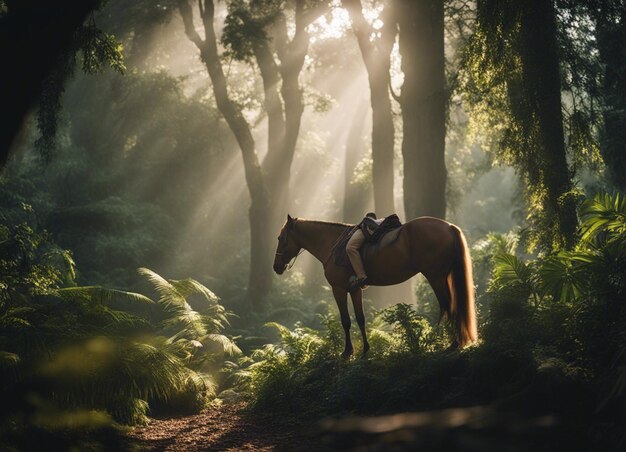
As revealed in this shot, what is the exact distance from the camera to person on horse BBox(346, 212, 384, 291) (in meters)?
8.73

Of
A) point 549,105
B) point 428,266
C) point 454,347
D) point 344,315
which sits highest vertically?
point 549,105

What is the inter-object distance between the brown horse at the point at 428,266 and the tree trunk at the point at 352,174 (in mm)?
16777

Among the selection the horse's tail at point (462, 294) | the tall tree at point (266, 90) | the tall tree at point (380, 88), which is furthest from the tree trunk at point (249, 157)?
the horse's tail at point (462, 294)

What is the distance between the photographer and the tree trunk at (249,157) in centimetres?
2020

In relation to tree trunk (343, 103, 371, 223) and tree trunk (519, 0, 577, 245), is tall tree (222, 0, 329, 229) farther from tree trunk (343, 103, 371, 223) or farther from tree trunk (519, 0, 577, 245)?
tree trunk (519, 0, 577, 245)

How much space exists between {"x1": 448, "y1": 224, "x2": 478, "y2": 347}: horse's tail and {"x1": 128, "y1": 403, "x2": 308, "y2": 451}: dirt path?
8.92ft

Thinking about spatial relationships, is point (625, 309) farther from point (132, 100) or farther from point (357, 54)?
point (132, 100)

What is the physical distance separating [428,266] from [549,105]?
3245mm

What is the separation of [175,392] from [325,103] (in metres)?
17.6

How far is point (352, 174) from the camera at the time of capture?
2823 centimetres

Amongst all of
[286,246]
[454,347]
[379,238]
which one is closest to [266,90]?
[286,246]

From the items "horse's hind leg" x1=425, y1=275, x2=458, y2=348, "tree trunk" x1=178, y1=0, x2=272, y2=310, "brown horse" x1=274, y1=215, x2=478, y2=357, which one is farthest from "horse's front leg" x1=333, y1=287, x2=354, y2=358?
"tree trunk" x1=178, y1=0, x2=272, y2=310

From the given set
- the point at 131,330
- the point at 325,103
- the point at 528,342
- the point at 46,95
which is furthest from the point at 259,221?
the point at 528,342

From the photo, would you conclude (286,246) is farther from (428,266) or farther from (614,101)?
(614,101)
